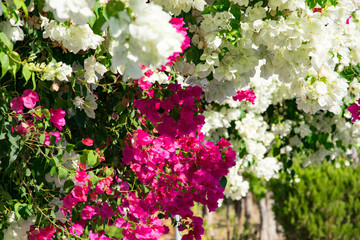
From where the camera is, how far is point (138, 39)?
1.28m

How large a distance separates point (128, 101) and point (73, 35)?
0.64 metres

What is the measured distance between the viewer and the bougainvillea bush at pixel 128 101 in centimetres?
212

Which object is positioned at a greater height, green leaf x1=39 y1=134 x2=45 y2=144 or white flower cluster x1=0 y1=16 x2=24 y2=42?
white flower cluster x1=0 y1=16 x2=24 y2=42

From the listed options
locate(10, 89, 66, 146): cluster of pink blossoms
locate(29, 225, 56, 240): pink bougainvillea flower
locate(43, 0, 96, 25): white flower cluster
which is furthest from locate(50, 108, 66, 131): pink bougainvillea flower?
locate(43, 0, 96, 25): white flower cluster

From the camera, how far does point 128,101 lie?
262 cm

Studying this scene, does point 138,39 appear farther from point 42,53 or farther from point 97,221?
point 97,221

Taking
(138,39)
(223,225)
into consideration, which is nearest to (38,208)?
(138,39)

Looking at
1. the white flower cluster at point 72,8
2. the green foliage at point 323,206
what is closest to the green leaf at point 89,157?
the white flower cluster at point 72,8

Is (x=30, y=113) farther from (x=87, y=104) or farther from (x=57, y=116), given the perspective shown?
(x=87, y=104)

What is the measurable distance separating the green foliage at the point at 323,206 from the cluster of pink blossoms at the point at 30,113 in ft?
20.7

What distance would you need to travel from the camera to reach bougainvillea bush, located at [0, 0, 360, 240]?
6.94 feet

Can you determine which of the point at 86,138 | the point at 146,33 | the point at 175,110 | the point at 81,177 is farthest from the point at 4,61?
the point at 175,110

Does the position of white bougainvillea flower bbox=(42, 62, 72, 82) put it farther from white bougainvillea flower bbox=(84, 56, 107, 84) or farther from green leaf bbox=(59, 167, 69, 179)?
green leaf bbox=(59, 167, 69, 179)

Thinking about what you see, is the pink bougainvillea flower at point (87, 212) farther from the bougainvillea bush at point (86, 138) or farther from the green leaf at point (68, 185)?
the green leaf at point (68, 185)
